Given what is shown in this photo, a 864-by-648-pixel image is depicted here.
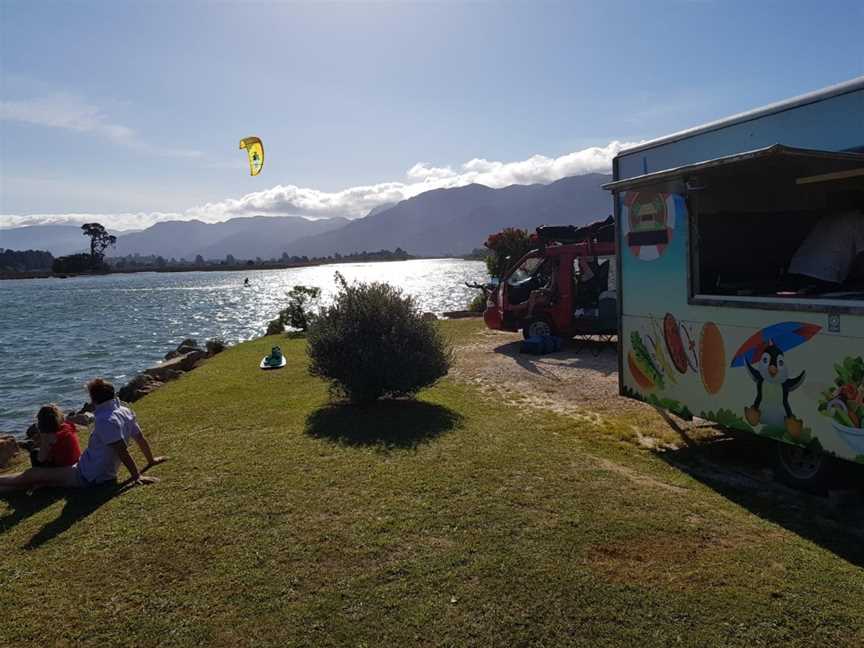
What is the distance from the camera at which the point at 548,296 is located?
1480 centimetres

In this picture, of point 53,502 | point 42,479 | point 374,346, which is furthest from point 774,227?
point 42,479

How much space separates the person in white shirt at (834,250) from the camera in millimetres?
5809

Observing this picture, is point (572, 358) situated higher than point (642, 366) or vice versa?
point (642, 366)

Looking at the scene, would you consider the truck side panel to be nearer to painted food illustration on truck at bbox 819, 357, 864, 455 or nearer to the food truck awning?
painted food illustration on truck at bbox 819, 357, 864, 455

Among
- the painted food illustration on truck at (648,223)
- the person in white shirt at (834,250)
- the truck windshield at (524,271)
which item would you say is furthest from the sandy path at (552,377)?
the person in white shirt at (834,250)

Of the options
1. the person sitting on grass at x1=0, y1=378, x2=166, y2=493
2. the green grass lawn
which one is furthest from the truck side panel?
the person sitting on grass at x1=0, y1=378, x2=166, y2=493

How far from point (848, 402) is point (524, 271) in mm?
11409

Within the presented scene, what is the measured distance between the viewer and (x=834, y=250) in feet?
19.3

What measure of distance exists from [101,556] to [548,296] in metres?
11.9

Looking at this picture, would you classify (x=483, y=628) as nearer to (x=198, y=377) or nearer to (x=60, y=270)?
(x=198, y=377)

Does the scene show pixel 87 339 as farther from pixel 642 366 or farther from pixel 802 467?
pixel 802 467

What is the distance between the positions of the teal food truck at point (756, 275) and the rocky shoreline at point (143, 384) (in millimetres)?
8440

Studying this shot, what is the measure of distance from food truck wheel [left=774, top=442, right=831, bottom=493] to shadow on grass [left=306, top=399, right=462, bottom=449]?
359 centimetres

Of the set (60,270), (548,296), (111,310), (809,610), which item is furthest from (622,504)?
(60,270)
